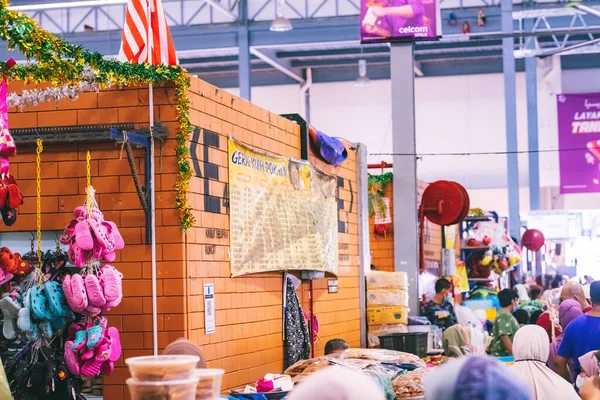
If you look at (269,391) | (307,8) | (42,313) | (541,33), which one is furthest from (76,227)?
(307,8)

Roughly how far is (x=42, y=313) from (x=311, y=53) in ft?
77.6

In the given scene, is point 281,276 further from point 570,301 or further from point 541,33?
point 541,33

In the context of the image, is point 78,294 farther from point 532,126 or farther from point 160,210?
point 532,126

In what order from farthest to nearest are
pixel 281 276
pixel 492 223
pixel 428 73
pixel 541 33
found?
pixel 428 73
pixel 492 223
pixel 541 33
pixel 281 276

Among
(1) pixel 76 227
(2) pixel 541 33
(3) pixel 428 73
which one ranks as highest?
(3) pixel 428 73

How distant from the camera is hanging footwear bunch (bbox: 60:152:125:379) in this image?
5.95 meters

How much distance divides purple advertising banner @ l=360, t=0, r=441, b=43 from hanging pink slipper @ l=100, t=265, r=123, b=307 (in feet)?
22.5

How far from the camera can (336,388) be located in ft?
7.42

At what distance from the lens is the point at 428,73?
3083cm

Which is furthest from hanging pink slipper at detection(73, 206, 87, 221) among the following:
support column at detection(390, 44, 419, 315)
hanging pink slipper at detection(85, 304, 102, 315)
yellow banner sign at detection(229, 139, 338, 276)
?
support column at detection(390, 44, 419, 315)

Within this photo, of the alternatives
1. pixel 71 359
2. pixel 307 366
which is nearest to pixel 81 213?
pixel 71 359

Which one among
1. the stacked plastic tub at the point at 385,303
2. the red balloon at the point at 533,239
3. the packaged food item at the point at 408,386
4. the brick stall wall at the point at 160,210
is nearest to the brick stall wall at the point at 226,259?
the brick stall wall at the point at 160,210

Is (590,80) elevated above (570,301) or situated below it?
above

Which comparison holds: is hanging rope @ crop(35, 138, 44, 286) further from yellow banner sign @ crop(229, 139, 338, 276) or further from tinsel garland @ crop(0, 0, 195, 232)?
yellow banner sign @ crop(229, 139, 338, 276)
